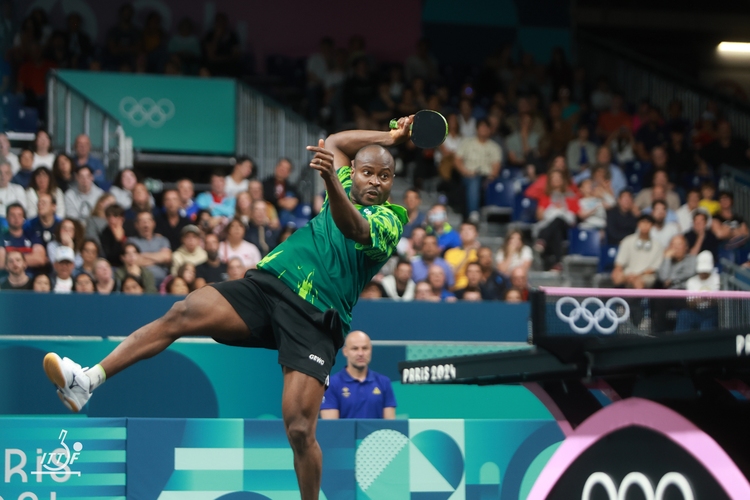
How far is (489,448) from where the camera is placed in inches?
235

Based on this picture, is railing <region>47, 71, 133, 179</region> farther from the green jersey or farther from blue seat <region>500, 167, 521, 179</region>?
the green jersey

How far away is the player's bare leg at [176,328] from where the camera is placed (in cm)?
479

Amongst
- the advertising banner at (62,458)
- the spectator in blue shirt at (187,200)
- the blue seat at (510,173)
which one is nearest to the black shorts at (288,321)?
the advertising banner at (62,458)

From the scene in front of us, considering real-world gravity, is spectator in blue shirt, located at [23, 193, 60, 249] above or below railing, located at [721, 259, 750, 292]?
above

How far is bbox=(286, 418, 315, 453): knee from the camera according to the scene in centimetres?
482

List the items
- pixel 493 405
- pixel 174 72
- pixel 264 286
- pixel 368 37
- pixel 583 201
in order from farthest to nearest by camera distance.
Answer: pixel 368 37 → pixel 174 72 → pixel 583 201 → pixel 493 405 → pixel 264 286

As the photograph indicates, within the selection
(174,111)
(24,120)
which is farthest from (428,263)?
(24,120)

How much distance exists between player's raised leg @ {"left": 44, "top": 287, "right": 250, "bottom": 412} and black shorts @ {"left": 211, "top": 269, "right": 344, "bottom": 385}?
0.07m

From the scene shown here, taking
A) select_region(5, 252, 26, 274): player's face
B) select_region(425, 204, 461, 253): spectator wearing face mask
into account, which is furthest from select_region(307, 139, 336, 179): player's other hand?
select_region(425, 204, 461, 253): spectator wearing face mask

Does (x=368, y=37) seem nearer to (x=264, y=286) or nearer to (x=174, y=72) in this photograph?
(x=174, y=72)

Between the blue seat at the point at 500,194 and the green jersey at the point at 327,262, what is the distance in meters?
9.45

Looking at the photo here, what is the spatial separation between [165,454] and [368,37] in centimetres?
1433

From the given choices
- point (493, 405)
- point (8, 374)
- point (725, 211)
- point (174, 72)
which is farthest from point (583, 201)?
point (8, 374)

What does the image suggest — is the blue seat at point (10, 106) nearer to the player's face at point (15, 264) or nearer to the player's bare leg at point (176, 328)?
the player's face at point (15, 264)
